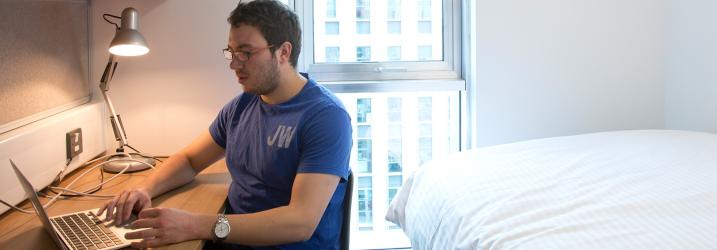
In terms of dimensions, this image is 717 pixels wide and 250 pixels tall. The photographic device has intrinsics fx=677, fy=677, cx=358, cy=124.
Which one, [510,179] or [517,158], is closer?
[510,179]

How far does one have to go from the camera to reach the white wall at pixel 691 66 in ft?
8.18

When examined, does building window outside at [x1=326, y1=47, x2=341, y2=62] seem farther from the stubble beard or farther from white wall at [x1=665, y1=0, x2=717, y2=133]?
white wall at [x1=665, y1=0, x2=717, y2=133]

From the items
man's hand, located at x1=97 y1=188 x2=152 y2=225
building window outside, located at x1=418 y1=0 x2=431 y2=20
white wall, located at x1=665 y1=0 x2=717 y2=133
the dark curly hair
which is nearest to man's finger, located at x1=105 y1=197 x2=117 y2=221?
man's hand, located at x1=97 y1=188 x2=152 y2=225

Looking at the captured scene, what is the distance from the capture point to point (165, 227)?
1.38m

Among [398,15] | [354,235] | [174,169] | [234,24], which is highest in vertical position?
[398,15]

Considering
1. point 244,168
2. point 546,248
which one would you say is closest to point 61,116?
point 244,168

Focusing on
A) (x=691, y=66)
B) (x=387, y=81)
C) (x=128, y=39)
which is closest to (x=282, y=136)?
(x=128, y=39)

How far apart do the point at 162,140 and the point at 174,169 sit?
628 millimetres

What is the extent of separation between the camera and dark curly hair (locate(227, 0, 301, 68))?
166 cm

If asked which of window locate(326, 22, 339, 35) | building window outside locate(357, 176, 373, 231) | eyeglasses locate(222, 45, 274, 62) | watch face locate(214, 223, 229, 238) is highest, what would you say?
window locate(326, 22, 339, 35)

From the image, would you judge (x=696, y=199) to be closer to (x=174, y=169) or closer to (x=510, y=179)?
(x=510, y=179)

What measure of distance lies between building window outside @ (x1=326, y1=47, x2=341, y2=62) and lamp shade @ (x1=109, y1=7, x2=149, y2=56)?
80 cm

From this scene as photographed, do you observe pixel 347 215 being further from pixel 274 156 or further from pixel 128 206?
pixel 128 206

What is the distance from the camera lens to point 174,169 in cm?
185
